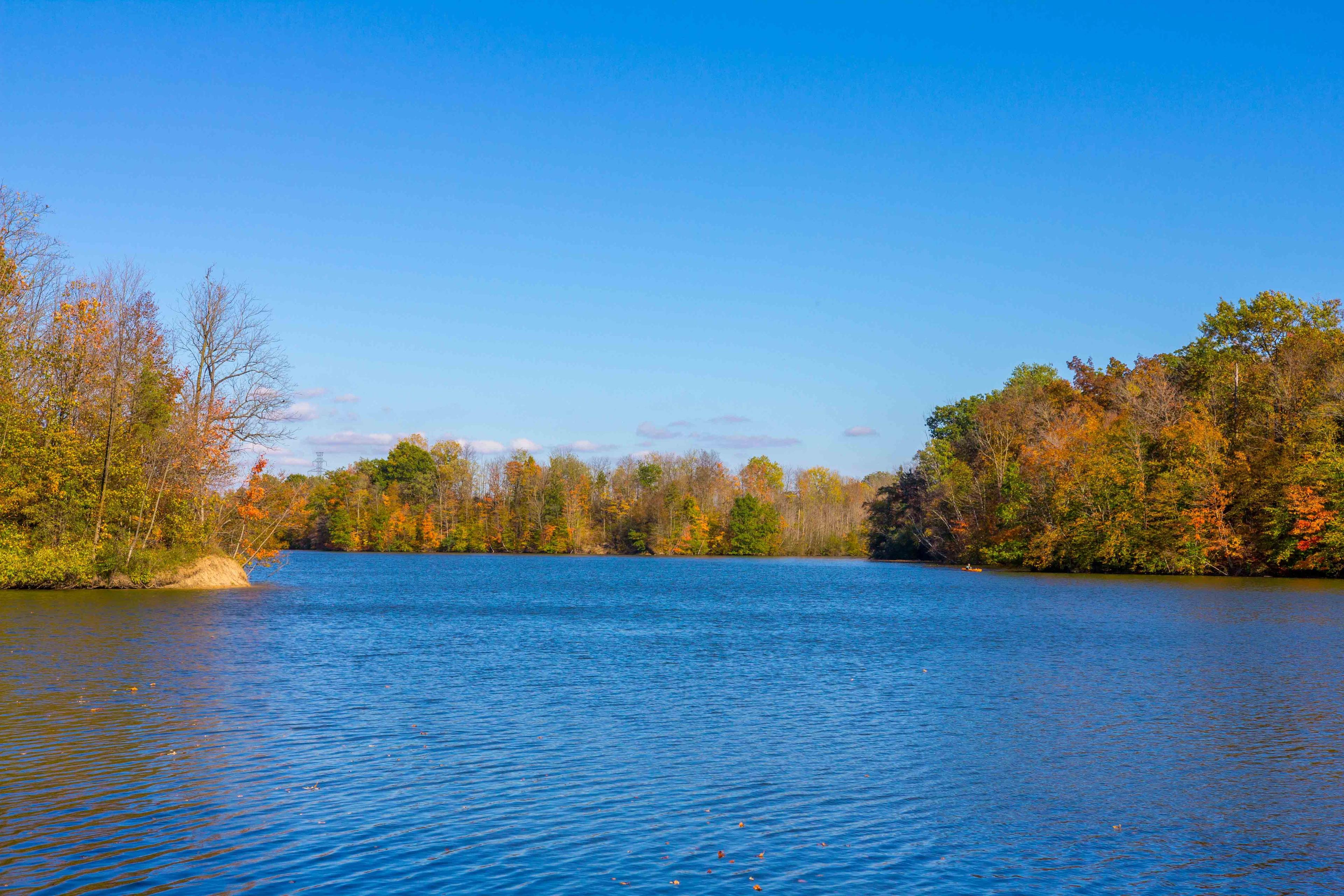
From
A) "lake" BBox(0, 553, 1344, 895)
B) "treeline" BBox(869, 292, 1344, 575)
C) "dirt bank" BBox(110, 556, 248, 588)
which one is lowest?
"lake" BBox(0, 553, 1344, 895)

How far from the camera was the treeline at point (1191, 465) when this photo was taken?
65.6 meters

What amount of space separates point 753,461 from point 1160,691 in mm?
159079

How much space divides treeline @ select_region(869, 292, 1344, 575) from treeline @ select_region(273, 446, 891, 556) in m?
60.0

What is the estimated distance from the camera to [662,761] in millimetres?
15641

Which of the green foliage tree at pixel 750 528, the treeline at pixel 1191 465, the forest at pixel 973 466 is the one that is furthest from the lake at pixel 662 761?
the green foliage tree at pixel 750 528

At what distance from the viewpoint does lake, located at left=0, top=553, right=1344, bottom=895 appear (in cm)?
1063

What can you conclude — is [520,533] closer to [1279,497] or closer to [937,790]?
[1279,497]

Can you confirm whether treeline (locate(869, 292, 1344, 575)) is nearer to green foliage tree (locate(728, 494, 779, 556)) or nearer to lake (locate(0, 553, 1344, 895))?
lake (locate(0, 553, 1344, 895))

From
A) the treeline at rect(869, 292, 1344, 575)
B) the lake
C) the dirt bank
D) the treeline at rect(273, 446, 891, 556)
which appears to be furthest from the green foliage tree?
the lake

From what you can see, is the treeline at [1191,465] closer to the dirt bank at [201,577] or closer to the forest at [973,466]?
the forest at [973,466]

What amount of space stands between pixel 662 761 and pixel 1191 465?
224ft

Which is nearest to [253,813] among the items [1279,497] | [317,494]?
[1279,497]

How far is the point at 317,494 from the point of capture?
161250 mm

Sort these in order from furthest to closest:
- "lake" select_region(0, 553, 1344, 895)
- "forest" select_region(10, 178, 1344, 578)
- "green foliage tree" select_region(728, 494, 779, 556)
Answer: "green foliage tree" select_region(728, 494, 779, 556)
"forest" select_region(10, 178, 1344, 578)
"lake" select_region(0, 553, 1344, 895)
